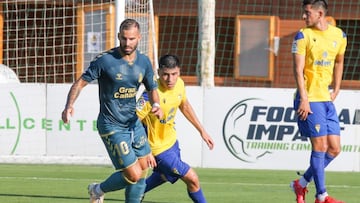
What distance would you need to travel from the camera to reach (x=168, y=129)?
35.4ft

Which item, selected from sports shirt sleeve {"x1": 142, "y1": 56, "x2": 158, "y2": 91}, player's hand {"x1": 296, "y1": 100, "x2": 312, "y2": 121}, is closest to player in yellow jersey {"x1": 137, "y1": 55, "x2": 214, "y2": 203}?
sports shirt sleeve {"x1": 142, "y1": 56, "x2": 158, "y2": 91}

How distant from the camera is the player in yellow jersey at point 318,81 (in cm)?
1083

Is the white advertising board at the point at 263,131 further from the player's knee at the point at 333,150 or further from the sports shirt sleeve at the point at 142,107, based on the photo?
the sports shirt sleeve at the point at 142,107

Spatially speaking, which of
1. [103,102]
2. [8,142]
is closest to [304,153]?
[8,142]

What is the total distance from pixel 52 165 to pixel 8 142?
0.81 meters

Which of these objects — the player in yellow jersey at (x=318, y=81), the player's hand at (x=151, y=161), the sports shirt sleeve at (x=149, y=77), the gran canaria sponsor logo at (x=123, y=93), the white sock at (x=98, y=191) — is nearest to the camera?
the gran canaria sponsor logo at (x=123, y=93)

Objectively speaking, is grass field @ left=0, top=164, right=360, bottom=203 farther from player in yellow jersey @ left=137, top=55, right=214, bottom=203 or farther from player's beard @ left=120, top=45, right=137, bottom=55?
player's beard @ left=120, top=45, right=137, bottom=55

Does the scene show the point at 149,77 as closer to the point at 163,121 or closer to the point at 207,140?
the point at 163,121

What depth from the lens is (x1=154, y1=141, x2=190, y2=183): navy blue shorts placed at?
1056 centimetres

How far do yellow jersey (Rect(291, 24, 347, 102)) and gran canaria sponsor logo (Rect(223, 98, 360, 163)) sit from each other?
5.75m

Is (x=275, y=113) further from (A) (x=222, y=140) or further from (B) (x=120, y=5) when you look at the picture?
(B) (x=120, y=5)

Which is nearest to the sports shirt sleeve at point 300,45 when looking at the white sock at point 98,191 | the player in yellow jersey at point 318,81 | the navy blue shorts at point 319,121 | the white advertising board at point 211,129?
the player in yellow jersey at point 318,81

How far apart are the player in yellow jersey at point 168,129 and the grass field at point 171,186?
121 cm

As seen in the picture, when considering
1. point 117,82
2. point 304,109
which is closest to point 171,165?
point 117,82
